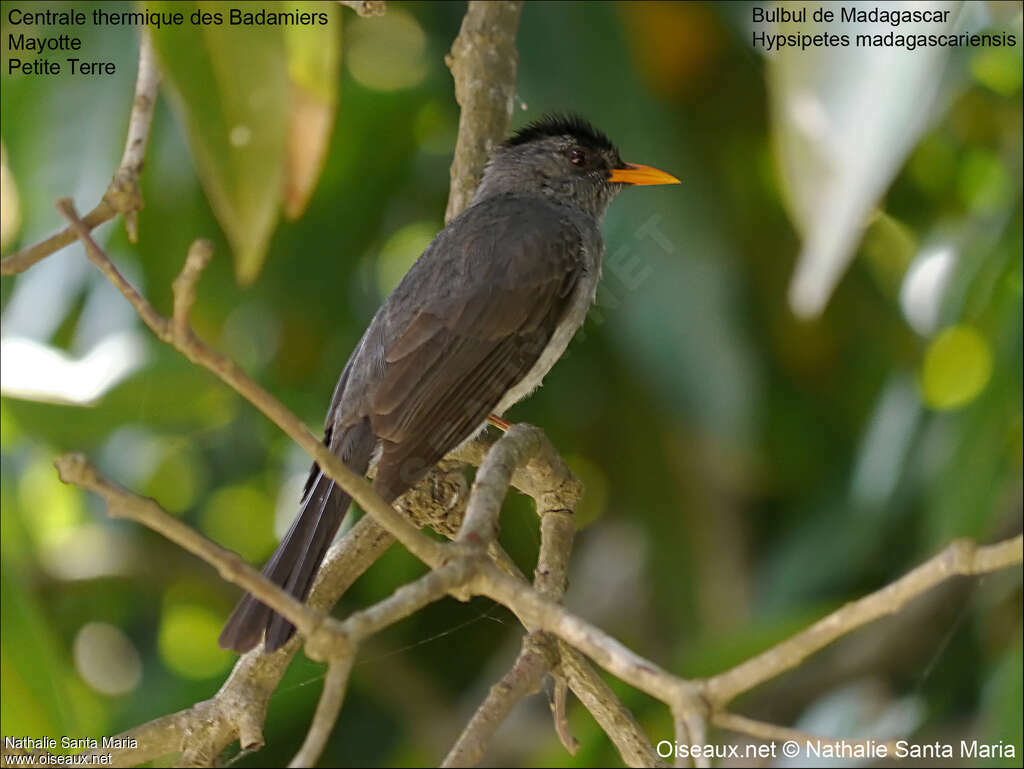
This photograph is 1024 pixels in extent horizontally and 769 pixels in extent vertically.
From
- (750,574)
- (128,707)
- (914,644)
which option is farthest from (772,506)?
(128,707)

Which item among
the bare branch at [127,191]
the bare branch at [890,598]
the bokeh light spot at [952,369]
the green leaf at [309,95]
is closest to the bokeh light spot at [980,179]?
the bokeh light spot at [952,369]

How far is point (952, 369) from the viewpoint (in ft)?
16.1

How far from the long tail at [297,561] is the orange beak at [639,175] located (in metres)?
1.98

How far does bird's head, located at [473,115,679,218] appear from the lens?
15.6 ft

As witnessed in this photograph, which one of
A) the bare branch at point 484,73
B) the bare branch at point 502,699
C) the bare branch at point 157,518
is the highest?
the bare branch at point 484,73

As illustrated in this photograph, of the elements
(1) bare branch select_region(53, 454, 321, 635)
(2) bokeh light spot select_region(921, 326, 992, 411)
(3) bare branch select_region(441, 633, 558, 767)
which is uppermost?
(1) bare branch select_region(53, 454, 321, 635)

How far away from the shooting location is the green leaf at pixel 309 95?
4.02m

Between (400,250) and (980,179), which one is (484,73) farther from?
(980,179)

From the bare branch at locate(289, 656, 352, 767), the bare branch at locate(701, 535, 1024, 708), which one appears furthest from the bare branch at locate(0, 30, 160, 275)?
the bare branch at locate(701, 535, 1024, 708)

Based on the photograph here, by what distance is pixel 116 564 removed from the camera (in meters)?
5.34

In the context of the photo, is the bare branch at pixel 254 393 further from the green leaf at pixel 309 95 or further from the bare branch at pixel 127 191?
the green leaf at pixel 309 95

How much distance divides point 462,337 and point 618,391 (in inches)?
72.2

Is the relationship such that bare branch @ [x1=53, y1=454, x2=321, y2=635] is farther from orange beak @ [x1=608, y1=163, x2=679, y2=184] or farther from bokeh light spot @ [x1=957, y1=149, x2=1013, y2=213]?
bokeh light spot @ [x1=957, y1=149, x2=1013, y2=213]

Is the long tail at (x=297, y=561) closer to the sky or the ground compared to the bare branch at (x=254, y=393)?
closer to the ground
